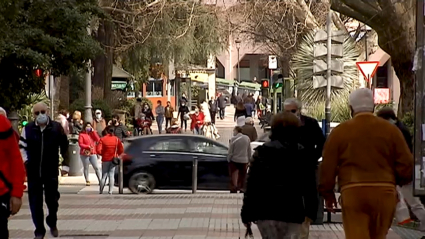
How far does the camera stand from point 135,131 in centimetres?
3803

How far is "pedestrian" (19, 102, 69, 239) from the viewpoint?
1112 centimetres

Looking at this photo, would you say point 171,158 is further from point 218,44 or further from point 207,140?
point 218,44

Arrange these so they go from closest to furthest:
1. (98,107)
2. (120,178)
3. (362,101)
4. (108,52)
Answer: (362,101)
(120,178)
(98,107)
(108,52)

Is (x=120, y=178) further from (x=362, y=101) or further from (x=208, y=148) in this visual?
(x=362, y=101)

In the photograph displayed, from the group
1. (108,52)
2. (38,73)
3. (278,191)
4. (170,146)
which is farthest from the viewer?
(108,52)

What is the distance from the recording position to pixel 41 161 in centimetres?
1123

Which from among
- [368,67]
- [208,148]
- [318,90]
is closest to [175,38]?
[318,90]

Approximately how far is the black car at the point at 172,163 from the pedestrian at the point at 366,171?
12.8 meters

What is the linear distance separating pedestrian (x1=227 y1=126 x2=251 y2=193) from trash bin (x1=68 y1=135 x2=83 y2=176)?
6.77 meters

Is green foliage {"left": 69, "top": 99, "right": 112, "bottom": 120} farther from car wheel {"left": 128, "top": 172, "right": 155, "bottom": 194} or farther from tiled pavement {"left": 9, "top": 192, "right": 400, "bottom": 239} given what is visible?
tiled pavement {"left": 9, "top": 192, "right": 400, "bottom": 239}

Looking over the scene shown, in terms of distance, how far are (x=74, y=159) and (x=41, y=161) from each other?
1361cm

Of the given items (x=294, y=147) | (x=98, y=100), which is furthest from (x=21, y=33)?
(x=98, y=100)

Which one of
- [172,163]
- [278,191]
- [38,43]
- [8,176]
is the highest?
[38,43]

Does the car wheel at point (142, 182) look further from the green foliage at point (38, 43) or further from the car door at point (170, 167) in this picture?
the green foliage at point (38, 43)
